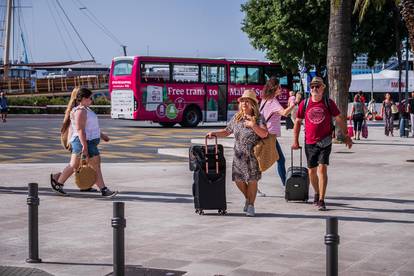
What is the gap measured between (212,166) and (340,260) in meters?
2.91

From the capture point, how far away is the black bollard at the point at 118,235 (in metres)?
5.62

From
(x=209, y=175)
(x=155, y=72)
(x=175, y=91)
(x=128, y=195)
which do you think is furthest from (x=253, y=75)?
(x=209, y=175)

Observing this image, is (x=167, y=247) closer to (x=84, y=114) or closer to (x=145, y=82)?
(x=84, y=114)

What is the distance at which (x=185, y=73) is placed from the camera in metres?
36.2

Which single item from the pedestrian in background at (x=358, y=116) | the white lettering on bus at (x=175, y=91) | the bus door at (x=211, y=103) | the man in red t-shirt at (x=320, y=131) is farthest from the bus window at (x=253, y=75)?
the man in red t-shirt at (x=320, y=131)

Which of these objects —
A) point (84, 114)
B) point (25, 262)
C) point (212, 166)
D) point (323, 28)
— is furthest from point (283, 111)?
point (323, 28)

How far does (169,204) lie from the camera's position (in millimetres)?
Result: 10609

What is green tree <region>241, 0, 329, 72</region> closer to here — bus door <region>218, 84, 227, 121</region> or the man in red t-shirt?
bus door <region>218, 84, 227, 121</region>

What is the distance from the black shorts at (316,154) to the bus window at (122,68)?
25135 mm

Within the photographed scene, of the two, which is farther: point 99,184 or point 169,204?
point 99,184

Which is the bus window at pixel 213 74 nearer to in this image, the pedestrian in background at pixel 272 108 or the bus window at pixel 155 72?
the bus window at pixel 155 72

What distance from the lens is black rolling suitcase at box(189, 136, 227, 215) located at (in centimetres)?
948

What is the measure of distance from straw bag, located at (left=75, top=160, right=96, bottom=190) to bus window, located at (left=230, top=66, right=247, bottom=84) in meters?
26.7

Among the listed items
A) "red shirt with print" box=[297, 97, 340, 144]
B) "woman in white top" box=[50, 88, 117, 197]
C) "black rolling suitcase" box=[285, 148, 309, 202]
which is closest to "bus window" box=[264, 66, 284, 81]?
"woman in white top" box=[50, 88, 117, 197]
